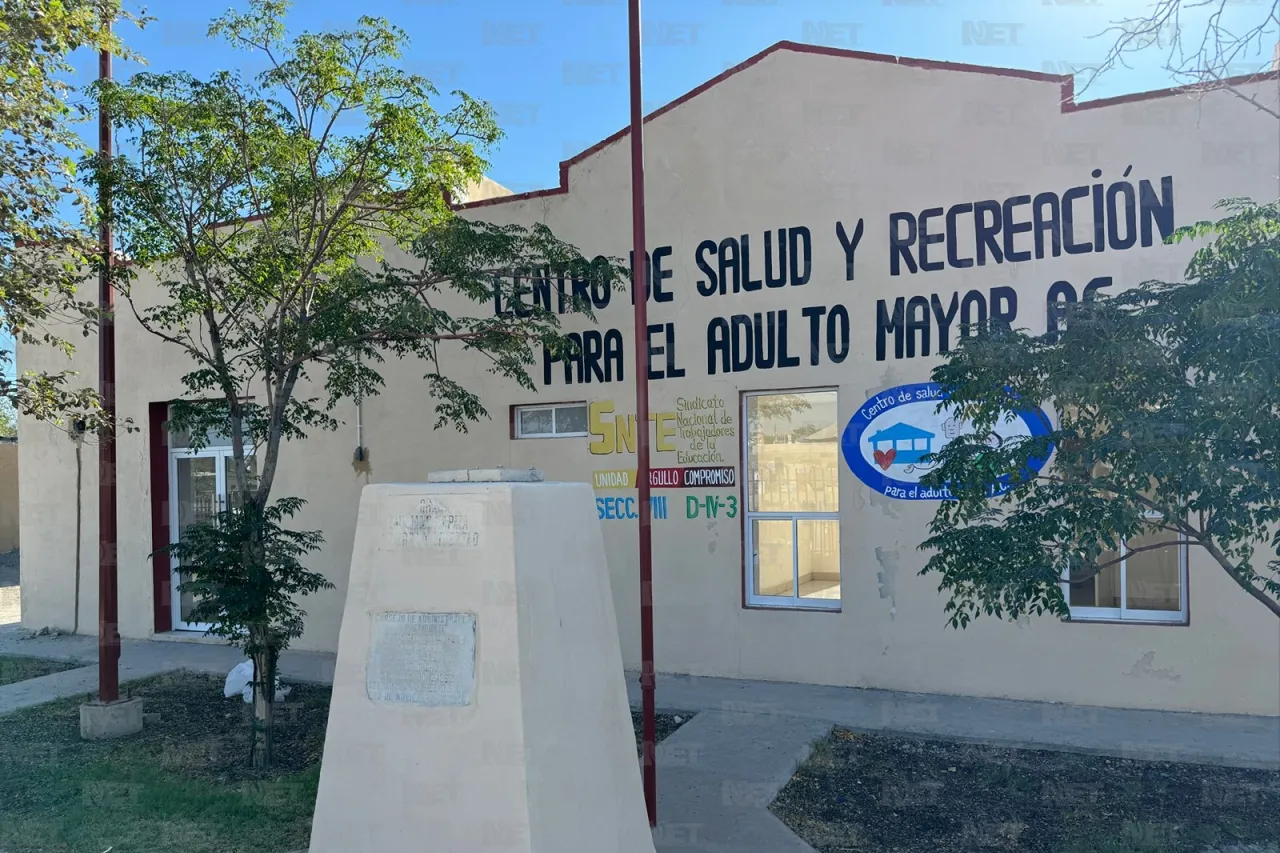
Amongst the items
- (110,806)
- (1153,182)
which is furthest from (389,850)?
(1153,182)

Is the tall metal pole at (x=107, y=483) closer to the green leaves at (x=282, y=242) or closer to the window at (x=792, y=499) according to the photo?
the green leaves at (x=282, y=242)

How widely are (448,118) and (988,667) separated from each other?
6.10m

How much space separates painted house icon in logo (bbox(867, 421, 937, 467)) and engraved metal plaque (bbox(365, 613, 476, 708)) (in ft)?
16.6

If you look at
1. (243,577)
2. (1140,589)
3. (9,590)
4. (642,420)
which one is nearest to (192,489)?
(243,577)

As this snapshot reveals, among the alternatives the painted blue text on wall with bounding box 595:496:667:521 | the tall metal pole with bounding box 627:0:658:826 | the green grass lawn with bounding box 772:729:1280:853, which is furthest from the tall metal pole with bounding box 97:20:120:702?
the green grass lawn with bounding box 772:729:1280:853

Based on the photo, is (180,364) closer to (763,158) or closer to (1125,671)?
(763,158)

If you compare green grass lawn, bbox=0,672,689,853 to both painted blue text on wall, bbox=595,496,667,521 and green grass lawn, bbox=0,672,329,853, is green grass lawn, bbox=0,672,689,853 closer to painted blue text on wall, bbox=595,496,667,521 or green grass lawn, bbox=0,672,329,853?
green grass lawn, bbox=0,672,329,853

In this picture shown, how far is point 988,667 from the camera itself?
7.67m

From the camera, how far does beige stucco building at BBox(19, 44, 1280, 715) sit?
720 cm

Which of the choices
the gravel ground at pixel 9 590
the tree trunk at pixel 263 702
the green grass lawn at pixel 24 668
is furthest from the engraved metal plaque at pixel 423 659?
the gravel ground at pixel 9 590

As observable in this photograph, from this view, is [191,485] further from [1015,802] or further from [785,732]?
[1015,802]

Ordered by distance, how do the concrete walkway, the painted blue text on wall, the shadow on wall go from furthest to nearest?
1. the shadow on wall
2. the painted blue text on wall
3. the concrete walkway

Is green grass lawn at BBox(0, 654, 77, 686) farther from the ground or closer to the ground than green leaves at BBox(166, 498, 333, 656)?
closer to the ground

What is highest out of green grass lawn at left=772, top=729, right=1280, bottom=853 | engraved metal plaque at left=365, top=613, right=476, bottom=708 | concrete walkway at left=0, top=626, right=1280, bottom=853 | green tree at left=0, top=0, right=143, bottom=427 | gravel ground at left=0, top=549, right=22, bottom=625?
green tree at left=0, top=0, right=143, bottom=427
